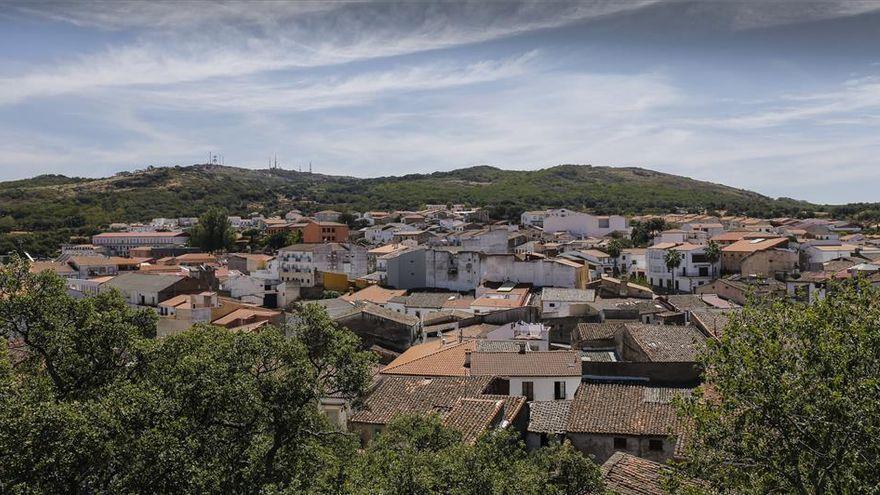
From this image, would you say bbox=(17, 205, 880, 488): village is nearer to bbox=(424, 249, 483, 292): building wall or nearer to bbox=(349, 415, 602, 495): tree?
bbox=(424, 249, 483, 292): building wall

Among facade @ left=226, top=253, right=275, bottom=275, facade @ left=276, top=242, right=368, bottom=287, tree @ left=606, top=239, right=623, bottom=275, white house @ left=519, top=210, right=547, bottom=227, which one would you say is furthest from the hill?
facade @ left=276, top=242, right=368, bottom=287

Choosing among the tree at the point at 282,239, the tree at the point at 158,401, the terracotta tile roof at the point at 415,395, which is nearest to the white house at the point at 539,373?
the terracotta tile roof at the point at 415,395

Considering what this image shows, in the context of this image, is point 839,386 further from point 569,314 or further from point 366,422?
point 569,314

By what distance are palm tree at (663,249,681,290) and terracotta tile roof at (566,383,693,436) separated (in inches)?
1532

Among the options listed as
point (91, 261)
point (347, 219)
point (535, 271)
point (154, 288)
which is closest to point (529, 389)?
point (535, 271)

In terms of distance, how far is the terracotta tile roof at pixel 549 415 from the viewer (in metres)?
22.9

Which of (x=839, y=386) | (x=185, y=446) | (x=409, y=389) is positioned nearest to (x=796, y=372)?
(x=839, y=386)

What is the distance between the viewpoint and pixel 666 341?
2895 centimetres

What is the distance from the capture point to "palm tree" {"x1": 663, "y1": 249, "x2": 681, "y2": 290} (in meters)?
61.2

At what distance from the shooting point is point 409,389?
83.5 feet

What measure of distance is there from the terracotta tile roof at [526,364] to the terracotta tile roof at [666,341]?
9.26 ft

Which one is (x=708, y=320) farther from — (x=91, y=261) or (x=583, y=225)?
(x=583, y=225)

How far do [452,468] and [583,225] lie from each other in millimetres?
87047

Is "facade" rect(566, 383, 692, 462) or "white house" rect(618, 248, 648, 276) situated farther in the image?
"white house" rect(618, 248, 648, 276)
